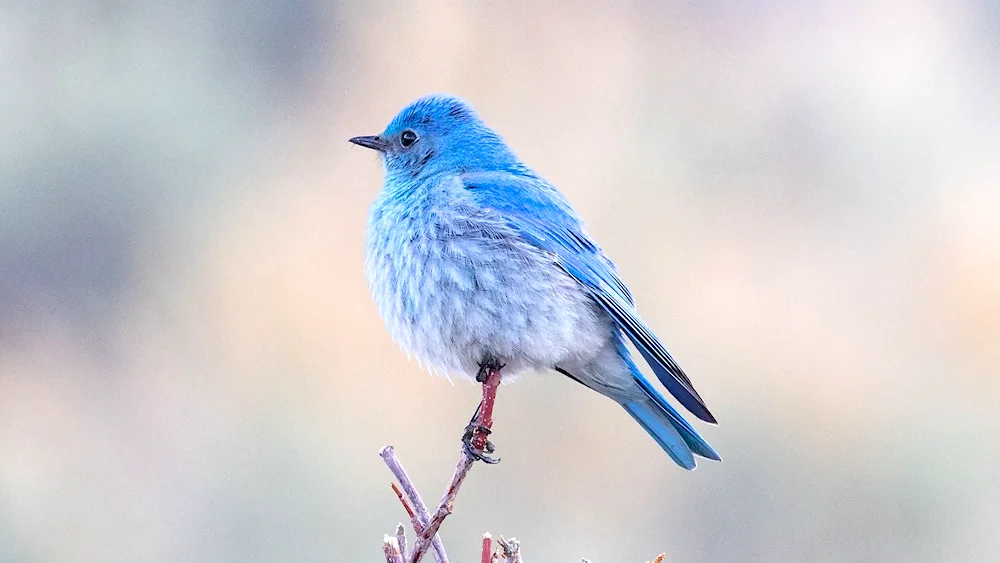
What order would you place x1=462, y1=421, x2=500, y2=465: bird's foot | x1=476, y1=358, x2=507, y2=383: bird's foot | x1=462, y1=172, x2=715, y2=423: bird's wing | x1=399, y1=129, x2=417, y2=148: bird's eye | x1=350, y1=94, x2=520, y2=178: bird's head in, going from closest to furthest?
x1=462, y1=421, x2=500, y2=465: bird's foot → x1=476, y1=358, x2=507, y2=383: bird's foot → x1=462, y1=172, x2=715, y2=423: bird's wing → x1=350, y1=94, x2=520, y2=178: bird's head → x1=399, y1=129, x2=417, y2=148: bird's eye

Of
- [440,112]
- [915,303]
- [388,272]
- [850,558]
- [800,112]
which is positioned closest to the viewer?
[388,272]

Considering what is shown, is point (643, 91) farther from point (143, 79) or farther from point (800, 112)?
point (143, 79)

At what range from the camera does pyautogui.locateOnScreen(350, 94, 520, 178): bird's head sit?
12.7ft

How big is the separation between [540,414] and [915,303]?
92.8 inches

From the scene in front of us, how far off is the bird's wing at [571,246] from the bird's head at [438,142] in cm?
13

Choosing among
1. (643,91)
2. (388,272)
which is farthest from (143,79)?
(388,272)

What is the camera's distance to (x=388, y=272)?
3414mm

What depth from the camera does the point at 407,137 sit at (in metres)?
4.00

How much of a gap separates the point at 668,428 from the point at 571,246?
0.71 metres

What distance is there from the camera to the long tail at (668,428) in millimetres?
3582

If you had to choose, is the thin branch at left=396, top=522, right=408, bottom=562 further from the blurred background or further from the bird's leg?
the blurred background

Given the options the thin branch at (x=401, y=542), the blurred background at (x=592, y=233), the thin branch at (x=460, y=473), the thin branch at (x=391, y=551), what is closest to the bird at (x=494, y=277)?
the thin branch at (x=460, y=473)

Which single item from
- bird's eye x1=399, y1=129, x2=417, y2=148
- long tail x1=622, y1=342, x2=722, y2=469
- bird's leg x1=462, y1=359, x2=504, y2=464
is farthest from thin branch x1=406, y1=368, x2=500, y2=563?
bird's eye x1=399, y1=129, x2=417, y2=148

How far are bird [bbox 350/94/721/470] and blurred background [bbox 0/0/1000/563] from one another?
2.17 m
